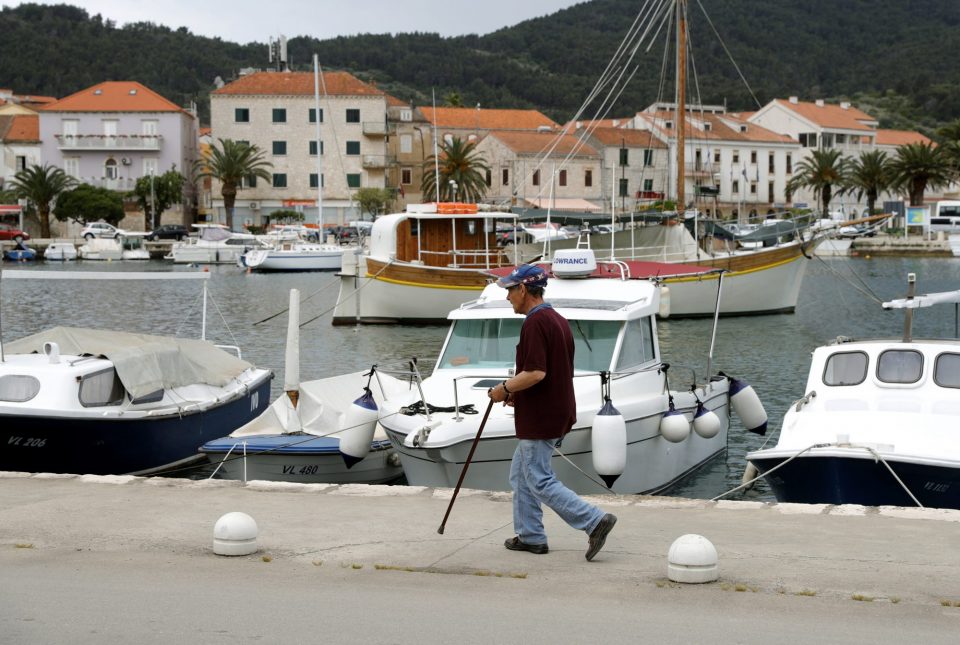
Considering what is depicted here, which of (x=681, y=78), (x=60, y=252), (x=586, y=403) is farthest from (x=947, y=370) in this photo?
(x=60, y=252)

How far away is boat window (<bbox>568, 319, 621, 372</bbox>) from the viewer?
14.6m

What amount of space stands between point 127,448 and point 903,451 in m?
9.33

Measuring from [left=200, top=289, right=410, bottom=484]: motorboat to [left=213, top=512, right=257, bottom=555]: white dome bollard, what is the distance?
5.73 metres

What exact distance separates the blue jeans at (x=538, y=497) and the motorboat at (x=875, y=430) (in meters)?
4.67

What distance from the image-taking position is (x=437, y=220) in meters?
40.9

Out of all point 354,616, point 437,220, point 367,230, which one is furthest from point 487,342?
point 367,230

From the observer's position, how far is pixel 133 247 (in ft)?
297

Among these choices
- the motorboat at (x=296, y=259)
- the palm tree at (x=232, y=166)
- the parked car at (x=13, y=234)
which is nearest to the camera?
the motorboat at (x=296, y=259)

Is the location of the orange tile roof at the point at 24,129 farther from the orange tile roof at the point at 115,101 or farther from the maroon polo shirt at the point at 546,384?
the maroon polo shirt at the point at 546,384

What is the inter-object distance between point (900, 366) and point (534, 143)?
9600cm

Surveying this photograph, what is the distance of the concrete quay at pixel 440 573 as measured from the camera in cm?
686

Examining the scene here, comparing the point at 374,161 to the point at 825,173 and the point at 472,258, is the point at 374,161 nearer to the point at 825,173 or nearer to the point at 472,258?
the point at 825,173

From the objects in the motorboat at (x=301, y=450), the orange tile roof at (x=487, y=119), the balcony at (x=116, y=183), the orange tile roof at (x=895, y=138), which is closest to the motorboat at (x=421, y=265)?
the motorboat at (x=301, y=450)

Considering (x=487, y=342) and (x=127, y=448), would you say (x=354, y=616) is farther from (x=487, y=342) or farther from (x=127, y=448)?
(x=127, y=448)
